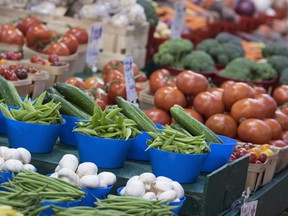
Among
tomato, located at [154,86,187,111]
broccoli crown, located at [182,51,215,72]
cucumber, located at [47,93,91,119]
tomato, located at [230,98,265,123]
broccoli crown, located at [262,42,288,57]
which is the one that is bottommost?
broccoli crown, located at [262,42,288,57]

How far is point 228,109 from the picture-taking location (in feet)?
14.3

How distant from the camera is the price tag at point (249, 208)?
10.8 feet

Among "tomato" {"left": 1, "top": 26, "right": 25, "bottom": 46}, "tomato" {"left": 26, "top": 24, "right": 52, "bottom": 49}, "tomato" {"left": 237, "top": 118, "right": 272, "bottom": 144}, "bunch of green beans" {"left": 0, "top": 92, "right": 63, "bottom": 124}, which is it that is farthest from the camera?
"tomato" {"left": 26, "top": 24, "right": 52, "bottom": 49}

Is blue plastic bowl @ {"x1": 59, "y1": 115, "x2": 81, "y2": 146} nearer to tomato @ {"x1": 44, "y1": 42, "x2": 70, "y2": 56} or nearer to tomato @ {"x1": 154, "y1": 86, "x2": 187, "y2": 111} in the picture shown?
tomato @ {"x1": 154, "y1": 86, "x2": 187, "y2": 111}

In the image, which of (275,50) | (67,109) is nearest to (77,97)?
(67,109)

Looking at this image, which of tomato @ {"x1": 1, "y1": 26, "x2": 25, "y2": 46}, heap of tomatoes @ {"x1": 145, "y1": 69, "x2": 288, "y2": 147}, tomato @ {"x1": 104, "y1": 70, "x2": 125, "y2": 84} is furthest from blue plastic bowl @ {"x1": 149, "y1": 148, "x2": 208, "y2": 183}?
tomato @ {"x1": 1, "y1": 26, "x2": 25, "y2": 46}

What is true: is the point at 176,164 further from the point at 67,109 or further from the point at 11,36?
the point at 11,36

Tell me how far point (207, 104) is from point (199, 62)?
190 cm

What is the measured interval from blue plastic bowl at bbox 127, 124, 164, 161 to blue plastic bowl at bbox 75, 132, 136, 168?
0.14 metres

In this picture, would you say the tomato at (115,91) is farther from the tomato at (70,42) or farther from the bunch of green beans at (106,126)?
the bunch of green beans at (106,126)

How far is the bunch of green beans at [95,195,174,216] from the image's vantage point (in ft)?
8.39

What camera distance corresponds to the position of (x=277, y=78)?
6406mm

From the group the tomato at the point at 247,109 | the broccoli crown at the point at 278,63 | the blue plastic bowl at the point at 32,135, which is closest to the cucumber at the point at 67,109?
the blue plastic bowl at the point at 32,135

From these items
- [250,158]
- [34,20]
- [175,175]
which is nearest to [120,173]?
[175,175]
